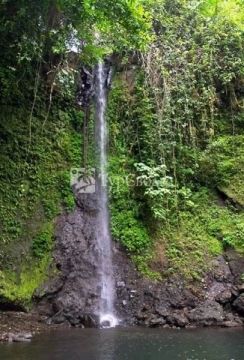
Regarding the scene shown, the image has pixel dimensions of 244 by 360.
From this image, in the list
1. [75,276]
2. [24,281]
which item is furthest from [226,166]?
[24,281]

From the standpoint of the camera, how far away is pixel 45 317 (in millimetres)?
9094

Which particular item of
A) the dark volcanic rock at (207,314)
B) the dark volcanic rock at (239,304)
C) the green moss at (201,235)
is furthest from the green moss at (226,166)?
the dark volcanic rock at (207,314)

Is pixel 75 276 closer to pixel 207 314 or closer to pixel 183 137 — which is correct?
pixel 207 314

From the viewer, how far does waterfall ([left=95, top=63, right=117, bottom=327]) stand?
9664 mm

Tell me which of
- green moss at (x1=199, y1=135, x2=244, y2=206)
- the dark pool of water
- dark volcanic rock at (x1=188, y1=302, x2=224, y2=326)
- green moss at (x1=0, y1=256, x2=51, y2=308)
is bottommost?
the dark pool of water

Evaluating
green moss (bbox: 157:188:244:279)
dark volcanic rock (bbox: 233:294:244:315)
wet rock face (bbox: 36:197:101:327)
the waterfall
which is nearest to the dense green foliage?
green moss (bbox: 157:188:244:279)

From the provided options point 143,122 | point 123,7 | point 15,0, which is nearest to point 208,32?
point 143,122

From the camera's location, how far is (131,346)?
738 centimetres

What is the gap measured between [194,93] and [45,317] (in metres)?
7.08

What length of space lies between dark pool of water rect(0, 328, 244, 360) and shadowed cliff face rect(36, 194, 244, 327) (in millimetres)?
641

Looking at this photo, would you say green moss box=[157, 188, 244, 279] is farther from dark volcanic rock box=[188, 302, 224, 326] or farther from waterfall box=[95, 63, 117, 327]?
waterfall box=[95, 63, 117, 327]

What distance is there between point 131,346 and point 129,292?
2.54m

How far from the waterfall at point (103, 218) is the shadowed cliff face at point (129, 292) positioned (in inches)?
5.1

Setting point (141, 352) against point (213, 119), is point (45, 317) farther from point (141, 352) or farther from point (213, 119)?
point (213, 119)
